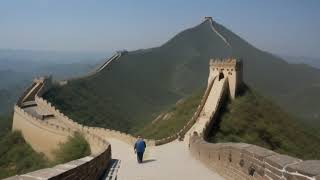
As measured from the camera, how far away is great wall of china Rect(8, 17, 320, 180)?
21.7 ft

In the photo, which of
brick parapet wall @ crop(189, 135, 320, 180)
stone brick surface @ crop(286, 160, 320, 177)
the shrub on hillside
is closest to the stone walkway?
brick parapet wall @ crop(189, 135, 320, 180)

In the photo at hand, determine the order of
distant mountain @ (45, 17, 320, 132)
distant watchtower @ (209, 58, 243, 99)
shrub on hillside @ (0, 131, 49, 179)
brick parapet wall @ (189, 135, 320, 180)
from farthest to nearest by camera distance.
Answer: distant mountain @ (45, 17, 320, 132) < distant watchtower @ (209, 58, 243, 99) < shrub on hillside @ (0, 131, 49, 179) < brick parapet wall @ (189, 135, 320, 180)

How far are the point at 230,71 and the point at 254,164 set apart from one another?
27434mm

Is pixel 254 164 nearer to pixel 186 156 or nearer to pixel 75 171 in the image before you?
pixel 75 171

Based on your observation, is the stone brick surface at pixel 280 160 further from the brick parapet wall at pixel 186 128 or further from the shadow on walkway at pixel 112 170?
Result: the brick parapet wall at pixel 186 128

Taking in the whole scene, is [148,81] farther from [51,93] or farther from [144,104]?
[51,93]

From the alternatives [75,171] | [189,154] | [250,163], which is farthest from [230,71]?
[75,171]

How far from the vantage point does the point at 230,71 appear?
1383 inches

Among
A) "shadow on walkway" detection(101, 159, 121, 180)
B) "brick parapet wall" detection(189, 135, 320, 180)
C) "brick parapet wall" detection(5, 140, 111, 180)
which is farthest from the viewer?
"shadow on walkway" detection(101, 159, 121, 180)

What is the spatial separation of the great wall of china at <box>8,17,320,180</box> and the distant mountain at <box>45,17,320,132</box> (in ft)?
57.6

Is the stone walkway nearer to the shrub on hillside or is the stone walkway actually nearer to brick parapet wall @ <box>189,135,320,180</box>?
brick parapet wall @ <box>189,135,320,180</box>

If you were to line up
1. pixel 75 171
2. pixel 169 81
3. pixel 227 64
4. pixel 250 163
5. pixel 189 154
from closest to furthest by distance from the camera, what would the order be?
1. pixel 75 171
2. pixel 250 163
3. pixel 189 154
4. pixel 227 64
5. pixel 169 81

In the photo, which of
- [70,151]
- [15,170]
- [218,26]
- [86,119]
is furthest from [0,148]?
[218,26]

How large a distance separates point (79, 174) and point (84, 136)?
53.2ft
